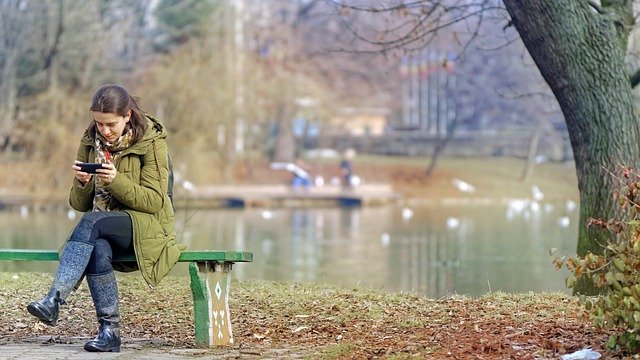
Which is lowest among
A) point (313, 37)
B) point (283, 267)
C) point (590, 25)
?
point (283, 267)

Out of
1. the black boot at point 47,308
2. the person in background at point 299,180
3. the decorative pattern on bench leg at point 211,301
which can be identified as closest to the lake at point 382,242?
the person in background at point 299,180

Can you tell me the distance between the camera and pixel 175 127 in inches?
1412

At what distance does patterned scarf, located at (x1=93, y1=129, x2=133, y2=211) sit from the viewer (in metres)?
6.94

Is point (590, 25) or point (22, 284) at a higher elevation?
point (590, 25)

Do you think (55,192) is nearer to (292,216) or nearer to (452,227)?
(292,216)

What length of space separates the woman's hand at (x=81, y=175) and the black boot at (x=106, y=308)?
514 millimetres

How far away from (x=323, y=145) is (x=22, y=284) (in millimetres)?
47736

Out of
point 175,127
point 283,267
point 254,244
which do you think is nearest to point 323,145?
point 175,127

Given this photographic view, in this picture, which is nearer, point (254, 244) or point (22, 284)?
point (22, 284)

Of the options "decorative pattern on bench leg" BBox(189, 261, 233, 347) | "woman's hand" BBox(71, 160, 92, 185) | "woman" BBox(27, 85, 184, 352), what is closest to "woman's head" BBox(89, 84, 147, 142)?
"woman" BBox(27, 85, 184, 352)

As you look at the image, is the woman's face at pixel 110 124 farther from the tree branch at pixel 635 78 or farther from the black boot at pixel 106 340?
the tree branch at pixel 635 78

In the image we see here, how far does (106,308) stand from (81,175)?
0.73 metres

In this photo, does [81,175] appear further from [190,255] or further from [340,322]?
[340,322]

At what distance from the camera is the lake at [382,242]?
17.4 meters
